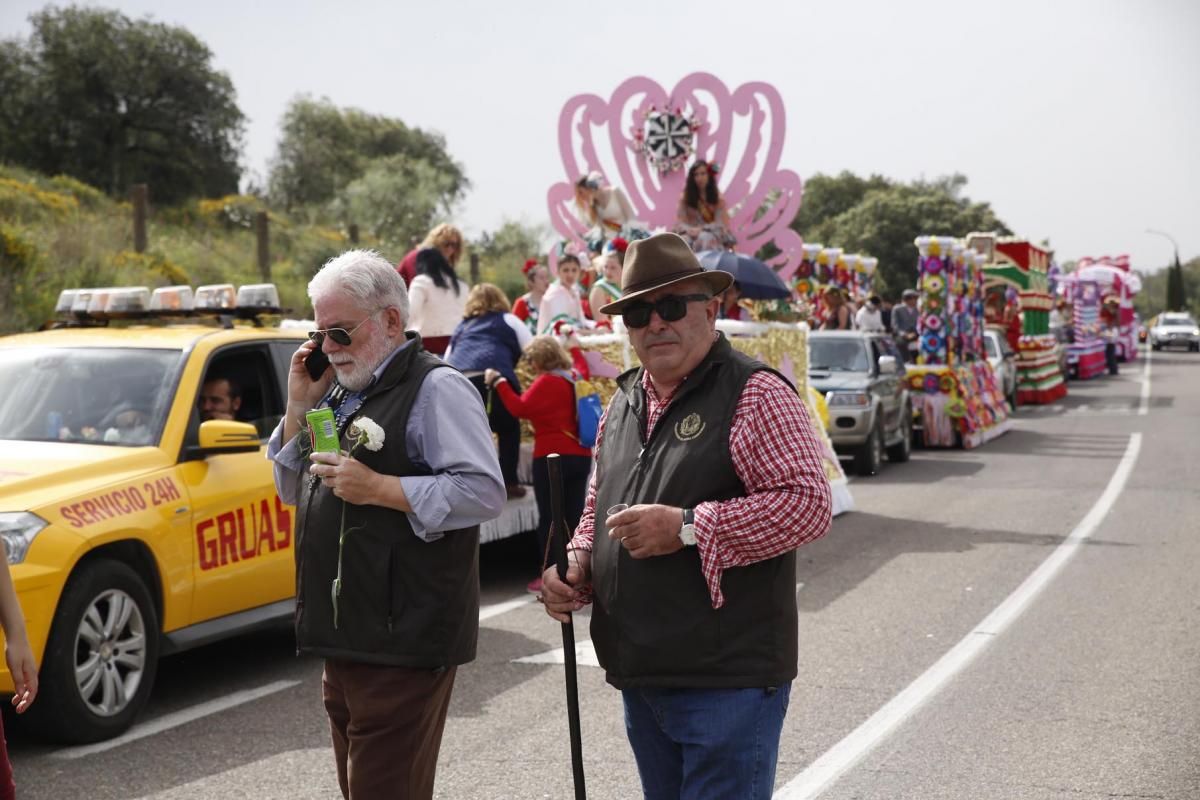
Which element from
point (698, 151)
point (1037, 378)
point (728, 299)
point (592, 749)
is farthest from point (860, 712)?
point (1037, 378)

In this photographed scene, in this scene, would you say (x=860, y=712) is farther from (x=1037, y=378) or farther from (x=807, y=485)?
(x=1037, y=378)

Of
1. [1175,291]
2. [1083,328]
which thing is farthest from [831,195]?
[1083,328]

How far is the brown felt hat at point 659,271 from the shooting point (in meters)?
3.49

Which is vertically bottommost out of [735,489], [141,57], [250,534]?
[250,534]

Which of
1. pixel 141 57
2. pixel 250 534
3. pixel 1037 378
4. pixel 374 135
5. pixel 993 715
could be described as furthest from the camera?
pixel 374 135

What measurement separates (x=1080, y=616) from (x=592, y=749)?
394 cm

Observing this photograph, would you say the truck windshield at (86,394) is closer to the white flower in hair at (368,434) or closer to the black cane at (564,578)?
the white flower in hair at (368,434)

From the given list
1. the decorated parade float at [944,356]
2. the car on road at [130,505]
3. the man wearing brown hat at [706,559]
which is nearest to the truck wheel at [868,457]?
the decorated parade float at [944,356]

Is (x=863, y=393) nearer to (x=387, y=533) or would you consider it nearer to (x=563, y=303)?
(x=563, y=303)

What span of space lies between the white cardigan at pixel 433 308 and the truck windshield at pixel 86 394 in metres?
3.46

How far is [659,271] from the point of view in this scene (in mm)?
3494

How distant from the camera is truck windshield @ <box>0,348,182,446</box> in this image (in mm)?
6922

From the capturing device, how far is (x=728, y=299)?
12.7m

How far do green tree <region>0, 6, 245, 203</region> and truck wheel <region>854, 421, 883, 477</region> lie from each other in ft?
100
